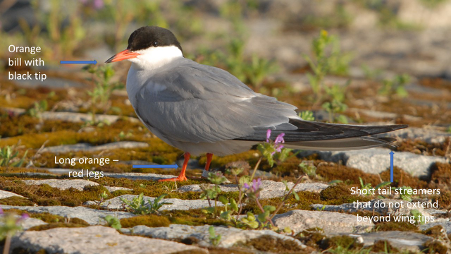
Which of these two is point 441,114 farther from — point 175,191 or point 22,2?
A: point 22,2

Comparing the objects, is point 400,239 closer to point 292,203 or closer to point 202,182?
point 292,203

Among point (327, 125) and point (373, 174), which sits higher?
point (327, 125)

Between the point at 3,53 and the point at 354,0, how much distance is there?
11.7m

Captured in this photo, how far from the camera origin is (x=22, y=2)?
54.9 feet

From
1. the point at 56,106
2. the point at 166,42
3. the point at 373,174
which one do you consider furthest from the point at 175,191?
the point at 56,106

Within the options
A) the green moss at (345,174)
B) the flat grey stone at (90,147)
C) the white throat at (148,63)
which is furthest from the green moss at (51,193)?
the green moss at (345,174)

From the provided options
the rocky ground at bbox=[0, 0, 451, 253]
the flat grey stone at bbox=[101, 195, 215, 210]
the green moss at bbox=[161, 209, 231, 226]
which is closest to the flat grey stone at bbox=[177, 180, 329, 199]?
the rocky ground at bbox=[0, 0, 451, 253]

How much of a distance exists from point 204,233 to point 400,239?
1.16 m

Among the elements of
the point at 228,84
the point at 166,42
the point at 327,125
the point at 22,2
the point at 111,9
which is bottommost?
the point at 327,125

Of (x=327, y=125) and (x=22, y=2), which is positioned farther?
(x=22, y=2)

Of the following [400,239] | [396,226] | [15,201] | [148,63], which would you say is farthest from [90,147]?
[400,239]

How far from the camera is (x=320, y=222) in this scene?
11.0 feet

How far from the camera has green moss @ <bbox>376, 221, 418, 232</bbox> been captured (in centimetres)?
339

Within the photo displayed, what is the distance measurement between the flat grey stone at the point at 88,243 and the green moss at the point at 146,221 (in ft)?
1.01
